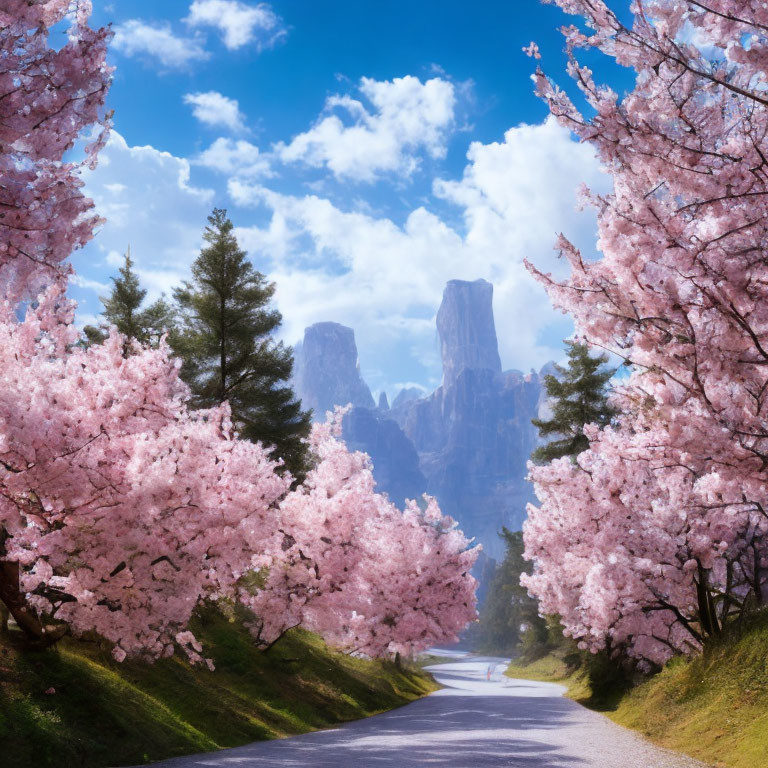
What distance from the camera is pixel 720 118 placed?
20.5 feet

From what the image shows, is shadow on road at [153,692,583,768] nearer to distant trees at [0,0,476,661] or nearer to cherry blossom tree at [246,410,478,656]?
distant trees at [0,0,476,661]

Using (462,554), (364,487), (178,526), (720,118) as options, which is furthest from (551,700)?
(720,118)

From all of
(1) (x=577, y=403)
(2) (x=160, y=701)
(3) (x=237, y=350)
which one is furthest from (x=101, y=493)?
(1) (x=577, y=403)

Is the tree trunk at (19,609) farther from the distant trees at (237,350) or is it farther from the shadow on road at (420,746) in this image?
the distant trees at (237,350)

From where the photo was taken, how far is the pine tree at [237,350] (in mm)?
32312

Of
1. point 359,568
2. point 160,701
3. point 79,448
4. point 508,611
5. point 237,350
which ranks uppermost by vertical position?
point 237,350

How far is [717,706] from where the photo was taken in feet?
42.1

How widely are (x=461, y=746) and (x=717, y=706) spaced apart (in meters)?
4.84

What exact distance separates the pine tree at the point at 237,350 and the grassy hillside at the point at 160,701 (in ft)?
37.4

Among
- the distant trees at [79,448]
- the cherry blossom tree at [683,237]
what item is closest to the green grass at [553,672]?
the distant trees at [79,448]

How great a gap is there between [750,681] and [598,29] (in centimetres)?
1143

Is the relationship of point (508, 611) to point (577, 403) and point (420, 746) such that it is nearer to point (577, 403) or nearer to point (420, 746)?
point (577, 403)

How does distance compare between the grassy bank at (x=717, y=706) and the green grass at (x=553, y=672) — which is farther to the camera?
the green grass at (x=553, y=672)

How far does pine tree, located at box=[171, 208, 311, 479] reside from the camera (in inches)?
1272
